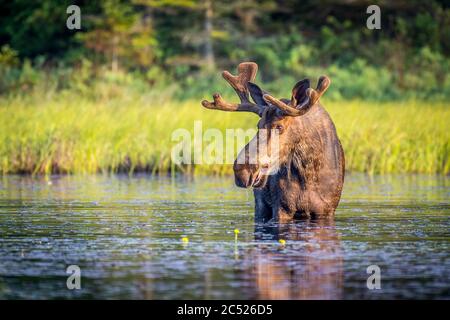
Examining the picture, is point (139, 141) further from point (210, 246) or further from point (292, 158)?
point (210, 246)

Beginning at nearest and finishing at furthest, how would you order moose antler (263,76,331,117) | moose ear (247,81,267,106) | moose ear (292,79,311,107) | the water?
the water → moose antler (263,76,331,117) → moose ear (292,79,311,107) → moose ear (247,81,267,106)

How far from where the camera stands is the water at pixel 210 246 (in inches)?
335

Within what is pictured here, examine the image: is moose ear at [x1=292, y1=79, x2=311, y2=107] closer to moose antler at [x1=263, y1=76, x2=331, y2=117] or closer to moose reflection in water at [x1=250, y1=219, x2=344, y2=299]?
moose antler at [x1=263, y1=76, x2=331, y2=117]

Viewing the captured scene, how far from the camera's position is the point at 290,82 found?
3541 cm

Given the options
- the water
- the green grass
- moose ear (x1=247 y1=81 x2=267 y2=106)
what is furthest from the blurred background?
moose ear (x1=247 y1=81 x2=267 y2=106)

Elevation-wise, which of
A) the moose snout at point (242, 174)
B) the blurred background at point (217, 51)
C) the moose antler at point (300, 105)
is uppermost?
the blurred background at point (217, 51)

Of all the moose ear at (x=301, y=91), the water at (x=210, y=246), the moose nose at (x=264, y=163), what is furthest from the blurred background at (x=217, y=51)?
the moose nose at (x=264, y=163)

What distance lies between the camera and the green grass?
19125 millimetres

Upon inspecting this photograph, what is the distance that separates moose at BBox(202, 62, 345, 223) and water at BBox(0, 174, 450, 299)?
258 mm

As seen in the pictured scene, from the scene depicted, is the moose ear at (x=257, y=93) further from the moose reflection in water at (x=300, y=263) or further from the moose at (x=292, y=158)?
the moose reflection in water at (x=300, y=263)

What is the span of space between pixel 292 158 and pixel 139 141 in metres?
7.90

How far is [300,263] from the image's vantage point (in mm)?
9500

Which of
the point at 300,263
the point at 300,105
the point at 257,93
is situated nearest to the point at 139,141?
the point at 257,93
